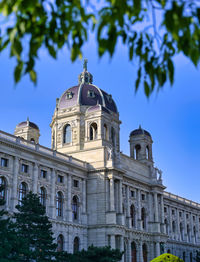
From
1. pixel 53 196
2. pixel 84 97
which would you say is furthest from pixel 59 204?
pixel 84 97

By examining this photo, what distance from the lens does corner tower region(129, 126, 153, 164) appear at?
2653 inches

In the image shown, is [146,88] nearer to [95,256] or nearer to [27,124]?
[95,256]

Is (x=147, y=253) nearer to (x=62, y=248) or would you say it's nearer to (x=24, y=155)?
(x=62, y=248)

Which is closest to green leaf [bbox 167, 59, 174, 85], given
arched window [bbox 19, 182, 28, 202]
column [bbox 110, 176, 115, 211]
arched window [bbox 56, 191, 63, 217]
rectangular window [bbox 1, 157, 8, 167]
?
rectangular window [bbox 1, 157, 8, 167]

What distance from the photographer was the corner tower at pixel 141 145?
221 ft

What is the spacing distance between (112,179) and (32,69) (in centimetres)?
4730

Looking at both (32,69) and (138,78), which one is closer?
(32,69)

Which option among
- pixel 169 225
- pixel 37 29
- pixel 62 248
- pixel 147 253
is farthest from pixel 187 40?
pixel 169 225

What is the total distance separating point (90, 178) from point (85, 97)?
15.3m

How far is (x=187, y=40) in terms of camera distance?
17.8 ft

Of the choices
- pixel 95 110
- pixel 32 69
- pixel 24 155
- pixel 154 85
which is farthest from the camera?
pixel 95 110

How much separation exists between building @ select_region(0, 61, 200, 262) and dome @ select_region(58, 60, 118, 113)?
0.49 feet

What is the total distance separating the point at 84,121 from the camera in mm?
61875

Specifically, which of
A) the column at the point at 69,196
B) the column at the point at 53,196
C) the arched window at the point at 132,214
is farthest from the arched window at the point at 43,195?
the arched window at the point at 132,214
